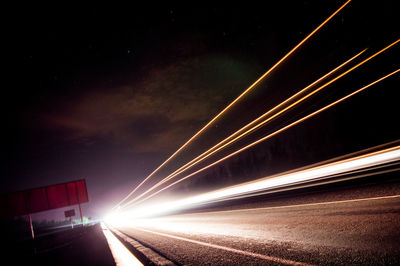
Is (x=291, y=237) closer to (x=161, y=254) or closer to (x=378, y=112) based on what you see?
(x=161, y=254)

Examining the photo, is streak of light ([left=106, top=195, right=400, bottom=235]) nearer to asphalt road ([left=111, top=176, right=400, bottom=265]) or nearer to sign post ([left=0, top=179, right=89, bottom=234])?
asphalt road ([left=111, top=176, right=400, bottom=265])

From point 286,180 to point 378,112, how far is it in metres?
21.9

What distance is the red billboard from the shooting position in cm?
3061

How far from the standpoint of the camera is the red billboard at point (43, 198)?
30.6 metres


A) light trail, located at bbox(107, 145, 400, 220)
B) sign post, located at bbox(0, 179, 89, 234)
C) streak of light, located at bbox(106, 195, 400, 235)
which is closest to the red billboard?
sign post, located at bbox(0, 179, 89, 234)

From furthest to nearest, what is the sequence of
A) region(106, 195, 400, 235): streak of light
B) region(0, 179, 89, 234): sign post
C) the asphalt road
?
region(0, 179, 89, 234): sign post, region(106, 195, 400, 235): streak of light, the asphalt road

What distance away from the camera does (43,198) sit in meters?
31.7

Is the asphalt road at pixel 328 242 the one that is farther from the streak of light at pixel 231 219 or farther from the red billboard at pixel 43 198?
the red billboard at pixel 43 198

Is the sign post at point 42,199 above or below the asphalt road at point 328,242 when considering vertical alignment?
above

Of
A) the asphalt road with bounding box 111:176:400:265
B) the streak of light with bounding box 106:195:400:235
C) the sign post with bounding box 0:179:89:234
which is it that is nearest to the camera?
the asphalt road with bounding box 111:176:400:265

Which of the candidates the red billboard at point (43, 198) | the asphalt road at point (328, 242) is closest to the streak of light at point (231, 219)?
the asphalt road at point (328, 242)

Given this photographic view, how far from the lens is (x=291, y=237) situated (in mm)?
3297

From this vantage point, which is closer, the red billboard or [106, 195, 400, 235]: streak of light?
[106, 195, 400, 235]: streak of light

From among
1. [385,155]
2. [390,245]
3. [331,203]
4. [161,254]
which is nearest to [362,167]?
[385,155]
